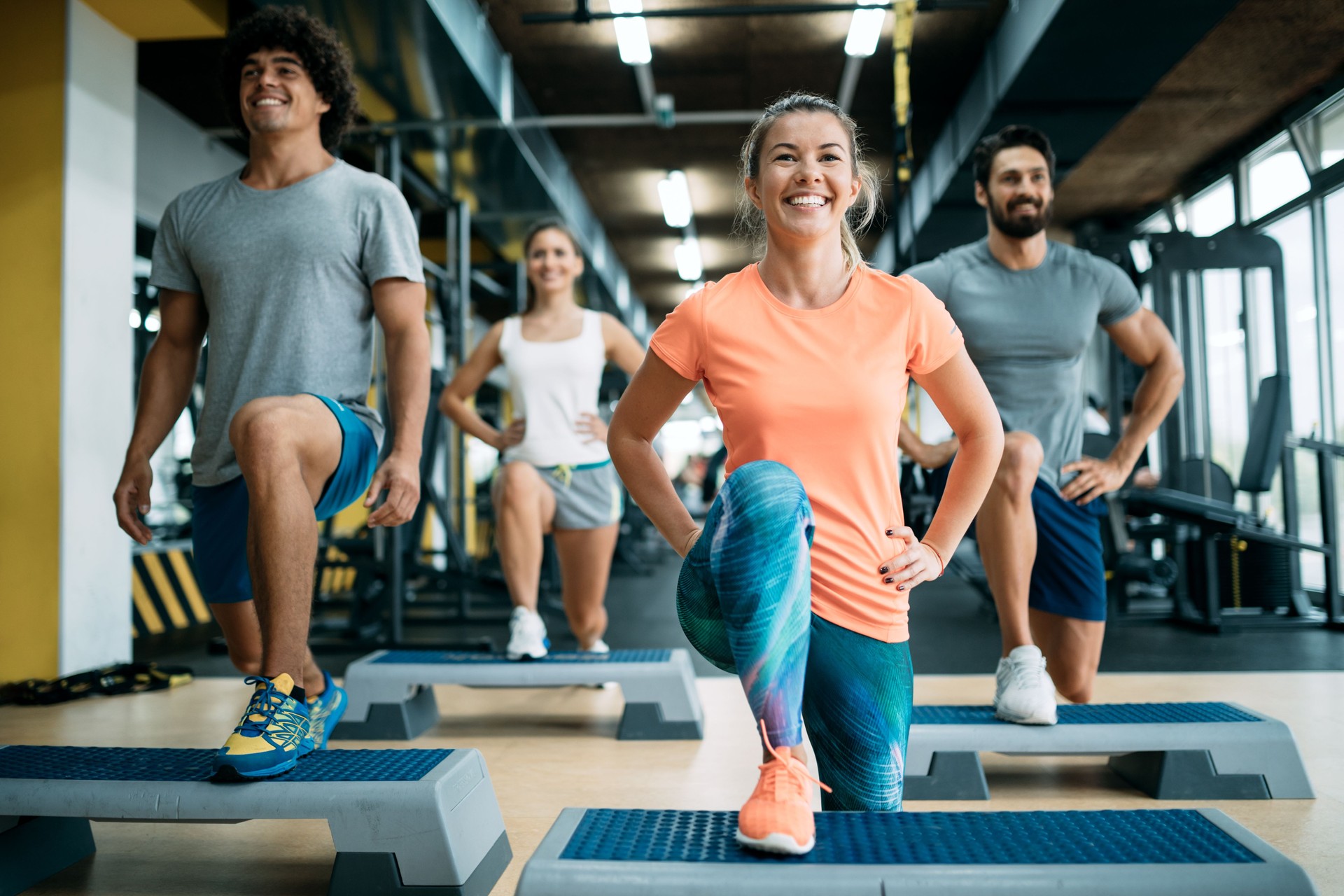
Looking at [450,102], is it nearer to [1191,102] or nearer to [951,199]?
[951,199]

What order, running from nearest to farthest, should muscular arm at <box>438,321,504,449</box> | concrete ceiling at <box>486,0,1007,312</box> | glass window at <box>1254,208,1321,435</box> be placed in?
1. muscular arm at <box>438,321,504,449</box>
2. concrete ceiling at <box>486,0,1007,312</box>
3. glass window at <box>1254,208,1321,435</box>

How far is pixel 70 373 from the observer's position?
355 centimetres

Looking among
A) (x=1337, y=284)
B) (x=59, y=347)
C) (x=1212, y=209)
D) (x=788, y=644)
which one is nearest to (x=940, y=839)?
(x=788, y=644)

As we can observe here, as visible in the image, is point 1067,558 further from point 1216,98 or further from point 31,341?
point 1216,98

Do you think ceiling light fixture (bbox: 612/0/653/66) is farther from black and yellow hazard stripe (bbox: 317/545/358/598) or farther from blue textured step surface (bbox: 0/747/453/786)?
blue textured step surface (bbox: 0/747/453/786)

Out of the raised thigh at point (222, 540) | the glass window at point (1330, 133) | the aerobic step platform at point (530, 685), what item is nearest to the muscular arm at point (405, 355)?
the raised thigh at point (222, 540)

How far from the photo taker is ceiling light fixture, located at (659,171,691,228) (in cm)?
801

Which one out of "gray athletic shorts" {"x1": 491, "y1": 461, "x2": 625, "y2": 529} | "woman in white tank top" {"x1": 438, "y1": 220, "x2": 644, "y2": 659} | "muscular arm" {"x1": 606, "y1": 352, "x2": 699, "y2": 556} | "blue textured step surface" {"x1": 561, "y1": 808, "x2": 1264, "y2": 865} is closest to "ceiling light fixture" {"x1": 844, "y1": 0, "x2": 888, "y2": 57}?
"woman in white tank top" {"x1": 438, "y1": 220, "x2": 644, "y2": 659}

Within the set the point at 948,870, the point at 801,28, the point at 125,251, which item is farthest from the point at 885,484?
the point at 801,28

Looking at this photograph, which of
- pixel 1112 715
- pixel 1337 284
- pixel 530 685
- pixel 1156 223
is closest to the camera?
pixel 1112 715

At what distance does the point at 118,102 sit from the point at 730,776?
11.5 ft

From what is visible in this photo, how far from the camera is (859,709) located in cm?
124

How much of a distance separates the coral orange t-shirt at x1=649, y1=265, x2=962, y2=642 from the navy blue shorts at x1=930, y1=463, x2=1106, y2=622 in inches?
48.9

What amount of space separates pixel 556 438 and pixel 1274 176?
19.5 feet
